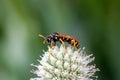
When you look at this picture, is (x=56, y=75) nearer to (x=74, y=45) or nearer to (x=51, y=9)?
(x=74, y=45)

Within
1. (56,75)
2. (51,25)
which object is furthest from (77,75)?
(51,25)

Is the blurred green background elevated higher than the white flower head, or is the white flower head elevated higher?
the blurred green background

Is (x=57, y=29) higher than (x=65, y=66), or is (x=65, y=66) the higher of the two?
(x=57, y=29)

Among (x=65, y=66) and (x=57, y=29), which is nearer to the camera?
(x=65, y=66)

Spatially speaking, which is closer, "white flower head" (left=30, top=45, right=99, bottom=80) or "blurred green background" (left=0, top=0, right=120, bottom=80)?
"white flower head" (left=30, top=45, right=99, bottom=80)
